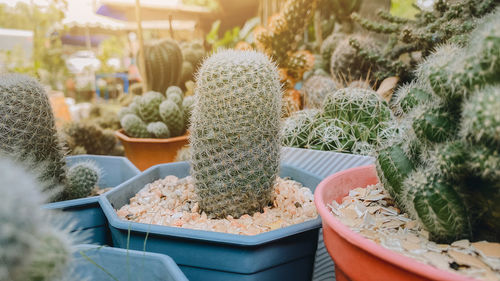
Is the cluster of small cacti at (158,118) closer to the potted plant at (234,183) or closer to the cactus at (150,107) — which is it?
the cactus at (150,107)

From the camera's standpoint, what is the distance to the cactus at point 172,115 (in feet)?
5.83

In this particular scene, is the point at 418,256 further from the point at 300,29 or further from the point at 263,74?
the point at 300,29

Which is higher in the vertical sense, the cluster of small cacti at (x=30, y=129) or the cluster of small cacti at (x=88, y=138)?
the cluster of small cacti at (x=30, y=129)

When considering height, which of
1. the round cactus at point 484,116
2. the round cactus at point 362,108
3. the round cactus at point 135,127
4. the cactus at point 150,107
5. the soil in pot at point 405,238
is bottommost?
the round cactus at point 135,127

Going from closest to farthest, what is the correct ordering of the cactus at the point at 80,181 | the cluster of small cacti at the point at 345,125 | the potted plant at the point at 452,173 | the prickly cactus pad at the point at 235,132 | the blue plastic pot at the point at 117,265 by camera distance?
the potted plant at the point at 452,173, the blue plastic pot at the point at 117,265, the prickly cactus pad at the point at 235,132, the cactus at the point at 80,181, the cluster of small cacti at the point at 345,125

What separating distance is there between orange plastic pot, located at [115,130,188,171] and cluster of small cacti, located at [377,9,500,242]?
4.30ft

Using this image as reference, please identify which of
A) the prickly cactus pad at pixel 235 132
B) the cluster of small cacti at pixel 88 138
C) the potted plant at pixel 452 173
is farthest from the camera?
the cluster of small cacti at pixel 88 138

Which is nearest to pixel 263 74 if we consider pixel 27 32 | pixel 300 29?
pixel 300 29

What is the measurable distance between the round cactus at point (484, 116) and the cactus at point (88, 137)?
6.39 feet

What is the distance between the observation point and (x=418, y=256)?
55cm

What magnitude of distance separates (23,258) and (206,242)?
0.40 meters

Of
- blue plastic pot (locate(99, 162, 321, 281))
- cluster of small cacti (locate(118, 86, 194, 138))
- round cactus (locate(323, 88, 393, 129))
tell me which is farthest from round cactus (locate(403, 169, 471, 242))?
cluster of small cacti (locate(118, 86, 194, 138))

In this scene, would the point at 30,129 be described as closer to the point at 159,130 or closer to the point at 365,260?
the point at 159,130

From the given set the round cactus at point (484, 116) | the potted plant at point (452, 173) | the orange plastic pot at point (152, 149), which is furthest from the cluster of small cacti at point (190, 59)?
the round cactus at point (484, 116)
